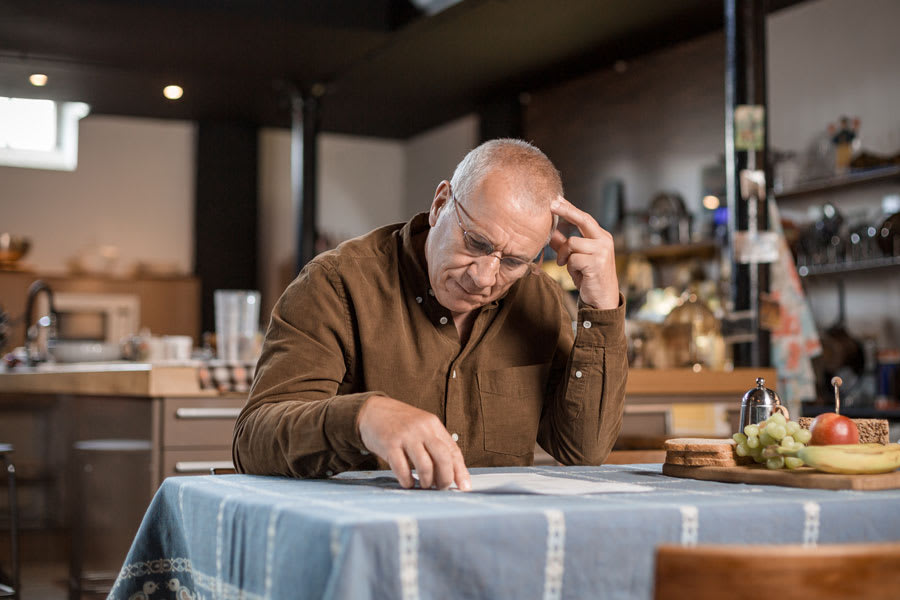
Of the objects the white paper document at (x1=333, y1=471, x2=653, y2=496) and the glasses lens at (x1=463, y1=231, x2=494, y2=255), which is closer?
the white paper document at (x1=333, y1=471, x2=653, y2=496)

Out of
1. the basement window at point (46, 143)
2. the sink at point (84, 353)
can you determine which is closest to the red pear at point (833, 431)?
the sink at point (84, 353)

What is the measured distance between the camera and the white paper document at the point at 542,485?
1359 millimetres

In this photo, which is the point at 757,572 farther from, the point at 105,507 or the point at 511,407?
the point at 105,507

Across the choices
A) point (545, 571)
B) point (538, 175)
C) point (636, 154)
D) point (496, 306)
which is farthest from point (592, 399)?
point (636, 154)

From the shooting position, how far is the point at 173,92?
8.13 meters

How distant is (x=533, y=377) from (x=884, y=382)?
13.1 feet

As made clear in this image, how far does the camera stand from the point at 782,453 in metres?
1.61

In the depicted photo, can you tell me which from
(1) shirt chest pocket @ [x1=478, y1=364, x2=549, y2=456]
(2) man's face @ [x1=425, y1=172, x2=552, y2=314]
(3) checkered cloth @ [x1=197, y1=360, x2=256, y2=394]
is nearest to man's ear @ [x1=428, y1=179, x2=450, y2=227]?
(2) man's face @ [x1=425, y1=172, x2=552, y2=314]

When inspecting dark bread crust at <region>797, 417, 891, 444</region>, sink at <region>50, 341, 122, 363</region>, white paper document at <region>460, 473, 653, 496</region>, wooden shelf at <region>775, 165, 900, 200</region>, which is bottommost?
white paper document at <region>460, 473, 653, 496</region>

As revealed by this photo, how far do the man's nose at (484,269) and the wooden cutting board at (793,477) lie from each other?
1.48ft

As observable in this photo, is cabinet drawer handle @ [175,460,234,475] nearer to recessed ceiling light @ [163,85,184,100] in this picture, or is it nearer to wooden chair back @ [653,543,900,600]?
wooden chair back @ [653,543,900,600]

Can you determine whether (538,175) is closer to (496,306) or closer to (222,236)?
(496,306)

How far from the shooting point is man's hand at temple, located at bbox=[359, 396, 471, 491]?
139 centimetres

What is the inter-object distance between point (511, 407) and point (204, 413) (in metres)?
Answer: 1.59
